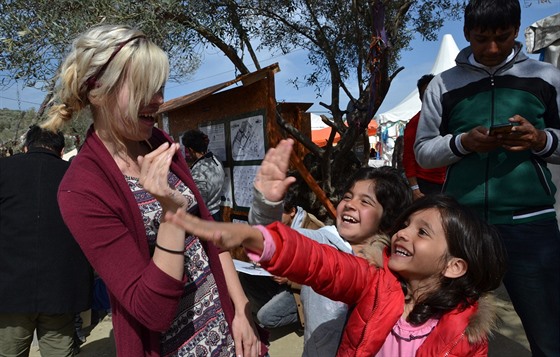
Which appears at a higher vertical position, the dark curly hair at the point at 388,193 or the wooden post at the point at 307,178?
the dark curly hair at the point at 388,193

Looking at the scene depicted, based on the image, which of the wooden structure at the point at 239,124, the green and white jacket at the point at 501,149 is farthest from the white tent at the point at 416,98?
the green and white jacket at the point at 501,149

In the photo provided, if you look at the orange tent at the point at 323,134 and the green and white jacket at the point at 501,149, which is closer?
the green and white jacket at the point at 501,149

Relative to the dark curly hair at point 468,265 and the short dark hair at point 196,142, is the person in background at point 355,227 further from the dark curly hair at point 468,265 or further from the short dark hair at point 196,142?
the short dark hair at point 196,142

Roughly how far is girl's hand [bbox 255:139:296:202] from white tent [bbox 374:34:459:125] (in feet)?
43.9

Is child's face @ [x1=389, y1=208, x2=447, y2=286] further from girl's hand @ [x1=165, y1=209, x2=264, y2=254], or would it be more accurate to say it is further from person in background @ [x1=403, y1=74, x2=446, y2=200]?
person in background @ [x1=403, y1=74, x2=446, y2=200]

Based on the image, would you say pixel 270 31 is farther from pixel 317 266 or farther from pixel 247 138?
pixel 317 266

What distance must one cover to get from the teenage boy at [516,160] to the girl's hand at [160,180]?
1440 mm

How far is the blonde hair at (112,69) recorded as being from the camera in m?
1.39

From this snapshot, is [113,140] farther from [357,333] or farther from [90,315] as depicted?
[90,315]

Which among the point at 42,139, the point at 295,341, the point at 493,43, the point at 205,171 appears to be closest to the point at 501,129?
the point at 493,43

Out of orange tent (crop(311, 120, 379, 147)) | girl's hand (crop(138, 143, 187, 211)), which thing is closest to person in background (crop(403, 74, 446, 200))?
girl's hand (crop(138, 143, 187, 211))

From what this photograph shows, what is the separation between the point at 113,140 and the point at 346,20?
7.66m

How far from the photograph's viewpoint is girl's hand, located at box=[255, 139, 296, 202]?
1.40 m

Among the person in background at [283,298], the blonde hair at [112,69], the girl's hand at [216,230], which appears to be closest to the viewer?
the girl's hand at [216,230]
